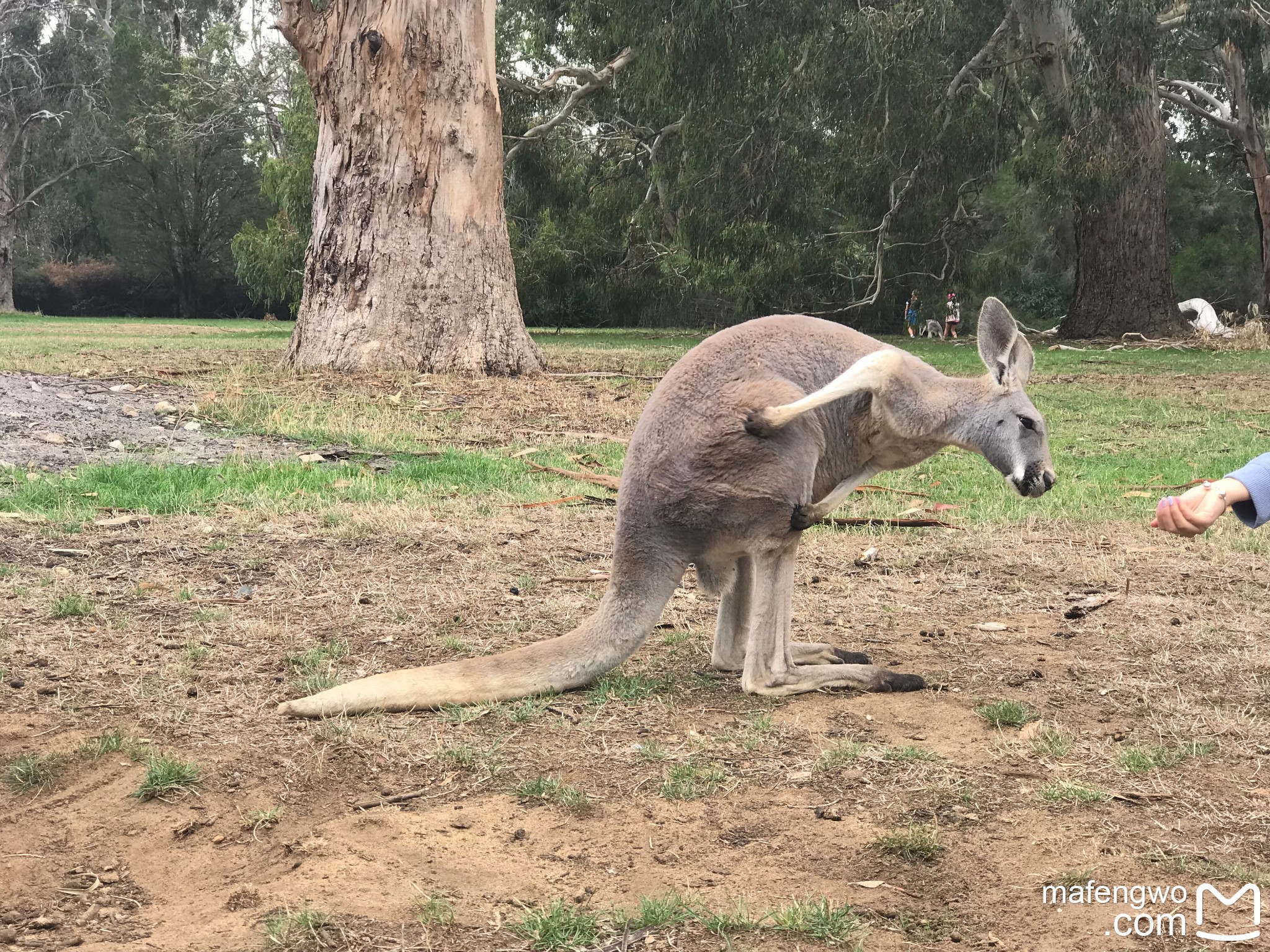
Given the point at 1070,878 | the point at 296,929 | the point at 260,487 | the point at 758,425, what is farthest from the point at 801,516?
the point at 260,487

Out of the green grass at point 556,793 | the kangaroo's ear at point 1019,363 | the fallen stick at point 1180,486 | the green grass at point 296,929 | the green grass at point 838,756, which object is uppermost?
the kangaroo's ear at point 1019,363

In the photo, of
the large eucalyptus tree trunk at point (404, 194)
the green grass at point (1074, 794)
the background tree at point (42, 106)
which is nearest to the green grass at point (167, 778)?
the green grass at point (1074, 794)

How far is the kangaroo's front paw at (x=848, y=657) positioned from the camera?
3.65 meters

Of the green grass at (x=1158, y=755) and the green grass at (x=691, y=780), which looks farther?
the green grass at (x=1158, y=755)

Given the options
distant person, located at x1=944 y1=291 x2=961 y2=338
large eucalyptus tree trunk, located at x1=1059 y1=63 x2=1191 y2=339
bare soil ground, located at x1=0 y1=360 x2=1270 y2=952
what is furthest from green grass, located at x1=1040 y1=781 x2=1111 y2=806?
distant person, located at x1=944 y1=291 x2=961 y2=338

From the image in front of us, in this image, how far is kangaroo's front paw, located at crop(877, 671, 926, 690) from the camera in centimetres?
349

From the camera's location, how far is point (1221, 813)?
8.55ft

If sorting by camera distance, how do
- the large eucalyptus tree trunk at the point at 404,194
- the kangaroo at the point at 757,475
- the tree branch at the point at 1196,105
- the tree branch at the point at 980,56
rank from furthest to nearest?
the tree branch at the point at 1196,105 → the tree branch at the point at 980,56 → the large eucalyptus tree trunk at the point at 404,194 → the kangaroo at the point at 757,475

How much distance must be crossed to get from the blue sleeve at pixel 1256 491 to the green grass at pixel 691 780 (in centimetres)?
128

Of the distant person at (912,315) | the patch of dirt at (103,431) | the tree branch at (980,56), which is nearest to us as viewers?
the patch of dirt at (103,431)

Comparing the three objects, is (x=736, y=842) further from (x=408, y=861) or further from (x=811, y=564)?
(x=811, y=564)

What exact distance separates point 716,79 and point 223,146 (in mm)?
22075

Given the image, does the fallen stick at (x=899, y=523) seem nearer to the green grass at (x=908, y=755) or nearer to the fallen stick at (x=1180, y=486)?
the fallen stick at (x=1180, y=486)

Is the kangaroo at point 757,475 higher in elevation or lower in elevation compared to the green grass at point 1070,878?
higher
